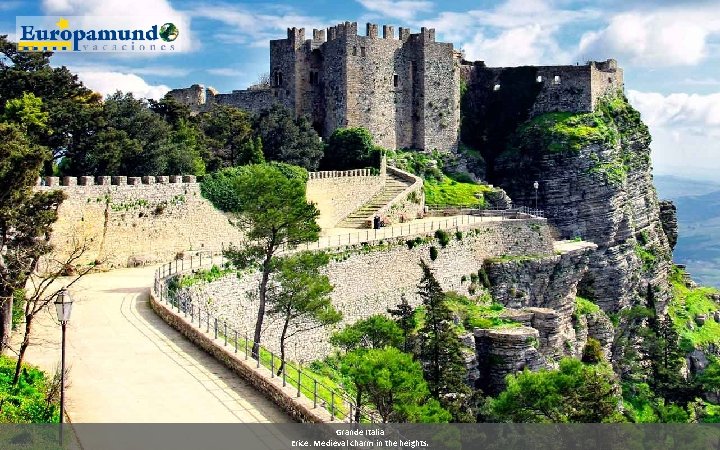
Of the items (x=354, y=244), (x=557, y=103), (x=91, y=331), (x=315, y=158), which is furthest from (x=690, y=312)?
(x=91, y=331)

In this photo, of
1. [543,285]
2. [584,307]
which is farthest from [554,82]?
[543,285]

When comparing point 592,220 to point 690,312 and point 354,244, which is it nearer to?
point 690,312

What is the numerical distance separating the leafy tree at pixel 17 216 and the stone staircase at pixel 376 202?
28963 mm

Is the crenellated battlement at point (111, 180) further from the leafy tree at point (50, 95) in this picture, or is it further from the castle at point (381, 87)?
the castle at point (381, 87)

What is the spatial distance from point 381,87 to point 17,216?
42.1 meters

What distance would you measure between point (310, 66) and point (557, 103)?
762 inches

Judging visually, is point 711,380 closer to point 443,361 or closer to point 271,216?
point 443,361

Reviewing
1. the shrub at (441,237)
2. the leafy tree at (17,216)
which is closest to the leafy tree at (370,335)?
the shrub at (441,237)

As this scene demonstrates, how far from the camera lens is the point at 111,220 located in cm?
3672

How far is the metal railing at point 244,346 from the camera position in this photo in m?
19.5

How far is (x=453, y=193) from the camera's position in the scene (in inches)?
2366

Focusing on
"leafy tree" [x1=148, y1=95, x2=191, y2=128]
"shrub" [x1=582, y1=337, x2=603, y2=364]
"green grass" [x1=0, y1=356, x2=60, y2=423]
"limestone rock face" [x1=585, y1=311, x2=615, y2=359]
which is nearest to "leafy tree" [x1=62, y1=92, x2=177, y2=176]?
"leafy tree" [x1=148, y1=95, x2=191, y2=128]

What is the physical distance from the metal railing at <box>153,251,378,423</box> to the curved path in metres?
0.72

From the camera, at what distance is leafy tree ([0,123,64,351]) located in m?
21.0
